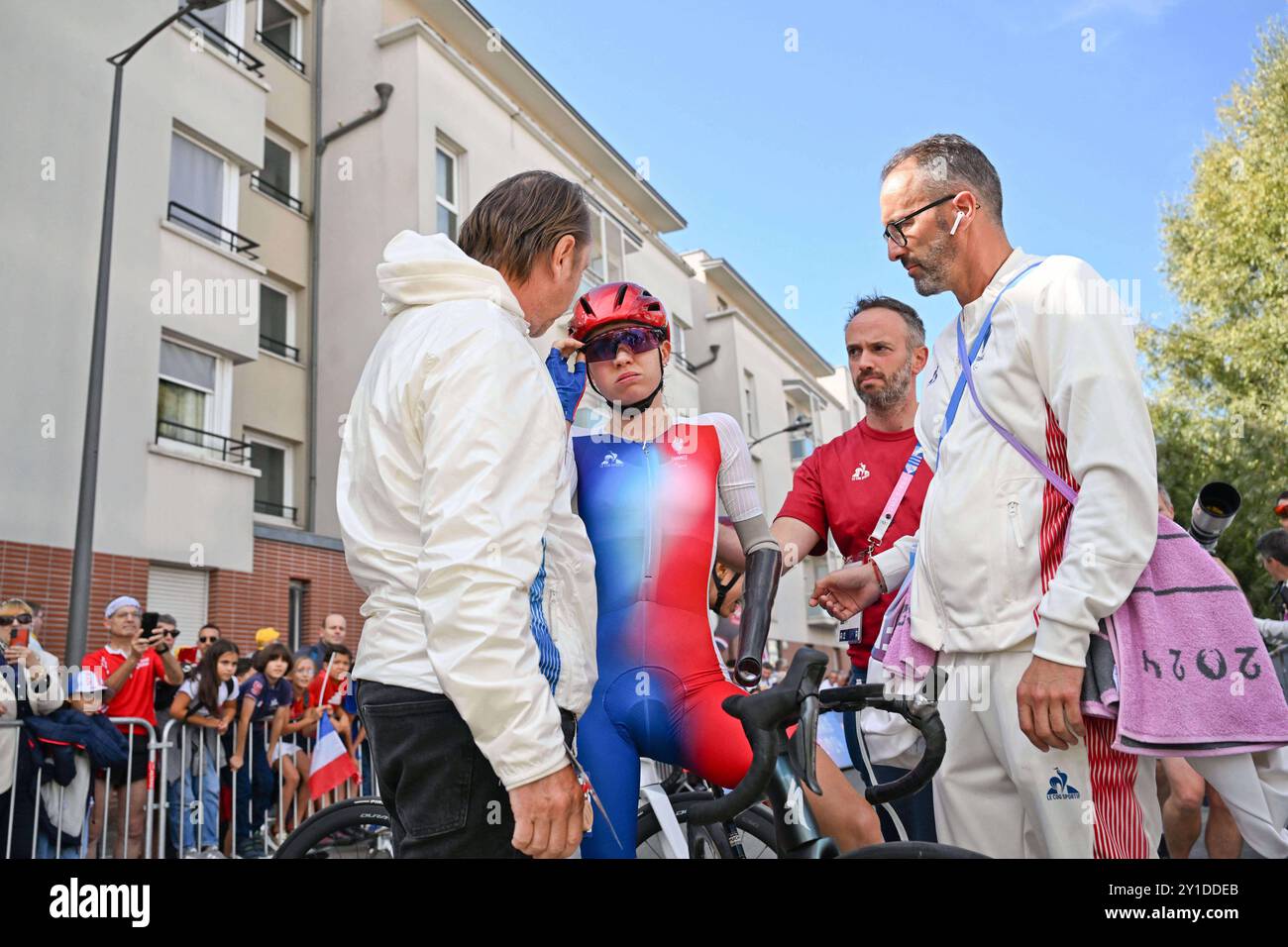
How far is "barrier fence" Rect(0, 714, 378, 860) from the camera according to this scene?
6.90 meters

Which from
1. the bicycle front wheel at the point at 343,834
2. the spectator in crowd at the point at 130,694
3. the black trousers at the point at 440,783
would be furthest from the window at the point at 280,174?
the black trousers at the point at 440,783

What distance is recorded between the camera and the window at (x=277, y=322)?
19.3 m

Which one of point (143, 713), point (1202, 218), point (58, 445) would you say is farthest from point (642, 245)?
point (143, 713)

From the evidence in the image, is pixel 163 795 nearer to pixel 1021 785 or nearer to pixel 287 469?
pixel 1021 785

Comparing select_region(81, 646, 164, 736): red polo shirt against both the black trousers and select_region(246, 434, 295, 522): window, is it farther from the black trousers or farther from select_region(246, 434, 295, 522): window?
select_region(246, 434, 295, 522): window

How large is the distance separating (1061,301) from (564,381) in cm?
138

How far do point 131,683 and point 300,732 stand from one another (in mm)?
1876

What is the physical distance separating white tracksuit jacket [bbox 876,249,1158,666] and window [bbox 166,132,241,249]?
617 inches

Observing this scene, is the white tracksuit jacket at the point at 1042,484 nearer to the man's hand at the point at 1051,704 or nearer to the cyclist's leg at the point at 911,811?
the man's hand at the point at 1051,704

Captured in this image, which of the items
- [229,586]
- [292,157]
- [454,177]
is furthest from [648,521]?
[292,157]

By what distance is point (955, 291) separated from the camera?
272 centimetres

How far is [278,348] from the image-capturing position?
19.5m
